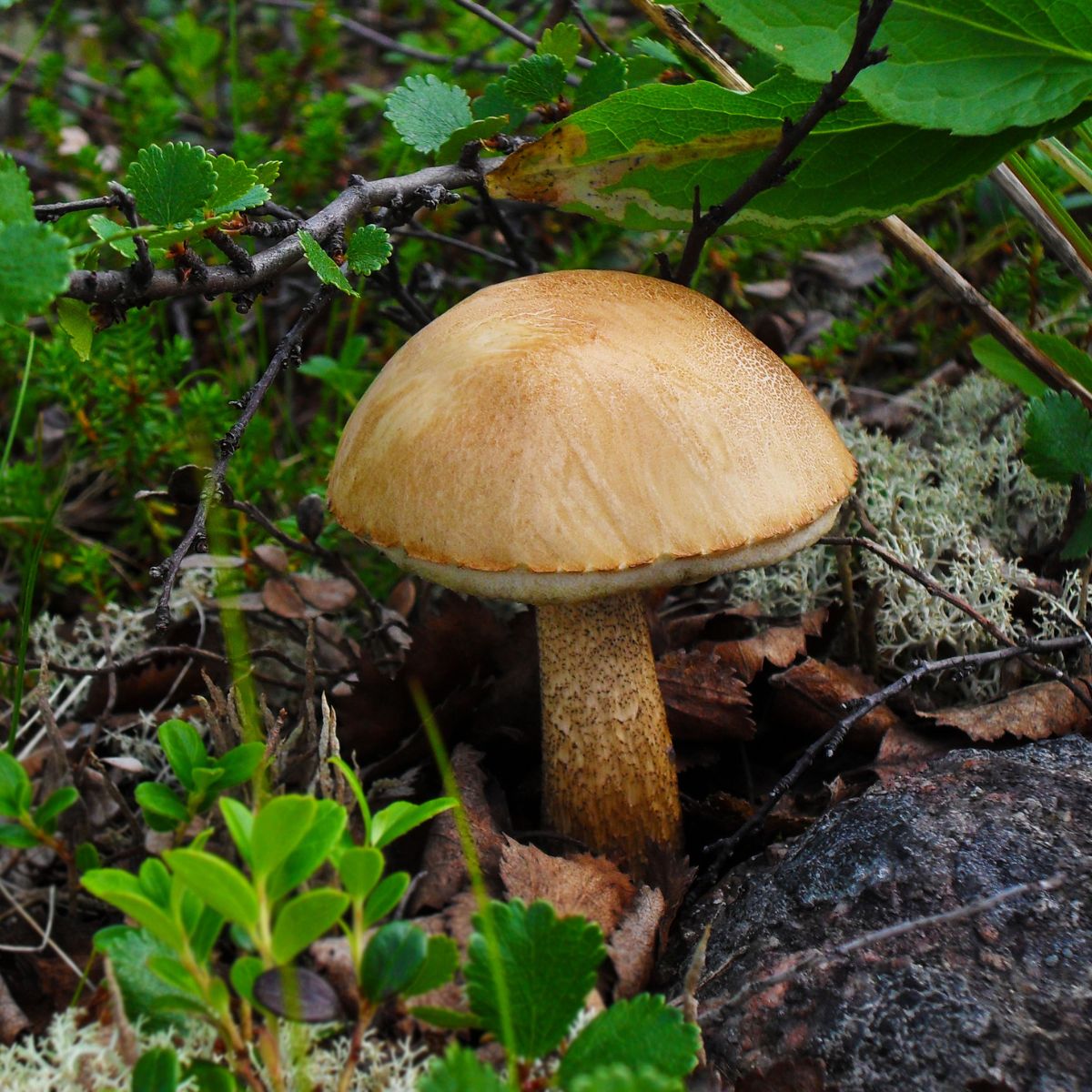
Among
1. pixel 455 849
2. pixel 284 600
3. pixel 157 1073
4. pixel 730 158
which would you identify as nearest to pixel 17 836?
pixel 157 1073

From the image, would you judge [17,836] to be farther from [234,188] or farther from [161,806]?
[234,188]

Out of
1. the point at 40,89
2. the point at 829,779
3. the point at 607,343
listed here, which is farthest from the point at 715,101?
the point at 40,89

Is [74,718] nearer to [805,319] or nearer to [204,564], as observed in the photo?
[204,564]

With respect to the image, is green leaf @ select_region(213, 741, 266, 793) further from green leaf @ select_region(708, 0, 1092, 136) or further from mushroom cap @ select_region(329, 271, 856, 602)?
green leaf @ select_region(708, 0, 1092, 136)

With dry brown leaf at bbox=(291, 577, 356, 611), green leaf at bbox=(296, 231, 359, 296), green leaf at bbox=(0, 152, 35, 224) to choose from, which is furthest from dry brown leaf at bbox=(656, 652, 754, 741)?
green leaf at bbox=(0, 152, 35, 224)

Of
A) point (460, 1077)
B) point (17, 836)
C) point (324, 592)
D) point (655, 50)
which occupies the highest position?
point (655, 50)
